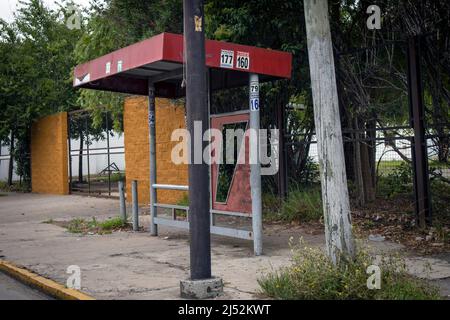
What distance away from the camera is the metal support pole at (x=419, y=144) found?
9.25 metres

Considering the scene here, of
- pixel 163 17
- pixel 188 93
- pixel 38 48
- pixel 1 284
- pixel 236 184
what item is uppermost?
pixel 38 48

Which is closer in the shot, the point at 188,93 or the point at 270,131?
the point at 188,93

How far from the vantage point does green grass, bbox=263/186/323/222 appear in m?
11.2

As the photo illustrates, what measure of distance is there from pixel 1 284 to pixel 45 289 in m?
1.08

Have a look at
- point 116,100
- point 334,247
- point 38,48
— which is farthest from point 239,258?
point 38,48

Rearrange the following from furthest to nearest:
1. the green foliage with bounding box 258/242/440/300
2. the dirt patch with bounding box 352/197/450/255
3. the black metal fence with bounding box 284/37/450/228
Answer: the black metal fence with bounding box 284/37/450/228 < the dirt patch with bounding box 352/197/450/255 < the green foliage with bounding box 258/242/440/300

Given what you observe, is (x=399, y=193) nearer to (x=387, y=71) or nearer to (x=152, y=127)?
(x=387, y=71)

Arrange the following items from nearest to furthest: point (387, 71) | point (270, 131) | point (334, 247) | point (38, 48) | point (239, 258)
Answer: point (334, 247)
point (239, 258)
point (387, 71)
point (270, 131)
point (38, 48)

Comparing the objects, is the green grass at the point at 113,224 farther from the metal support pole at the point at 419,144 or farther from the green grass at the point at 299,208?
the metal support pole at the point at 419,144

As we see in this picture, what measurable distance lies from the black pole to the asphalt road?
1.98 metres

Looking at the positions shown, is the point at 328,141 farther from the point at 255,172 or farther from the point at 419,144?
the point at 419,144

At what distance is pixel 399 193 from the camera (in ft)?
38.9

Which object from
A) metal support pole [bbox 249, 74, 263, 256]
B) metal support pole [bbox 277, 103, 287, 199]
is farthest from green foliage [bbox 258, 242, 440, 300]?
metal support pole [bbox 277, 103, 287, 199]

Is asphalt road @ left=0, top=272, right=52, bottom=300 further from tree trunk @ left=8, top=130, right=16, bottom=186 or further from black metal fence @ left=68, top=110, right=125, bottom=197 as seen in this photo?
tree trunk @ left=8, top=130, right=16, bottom=186
